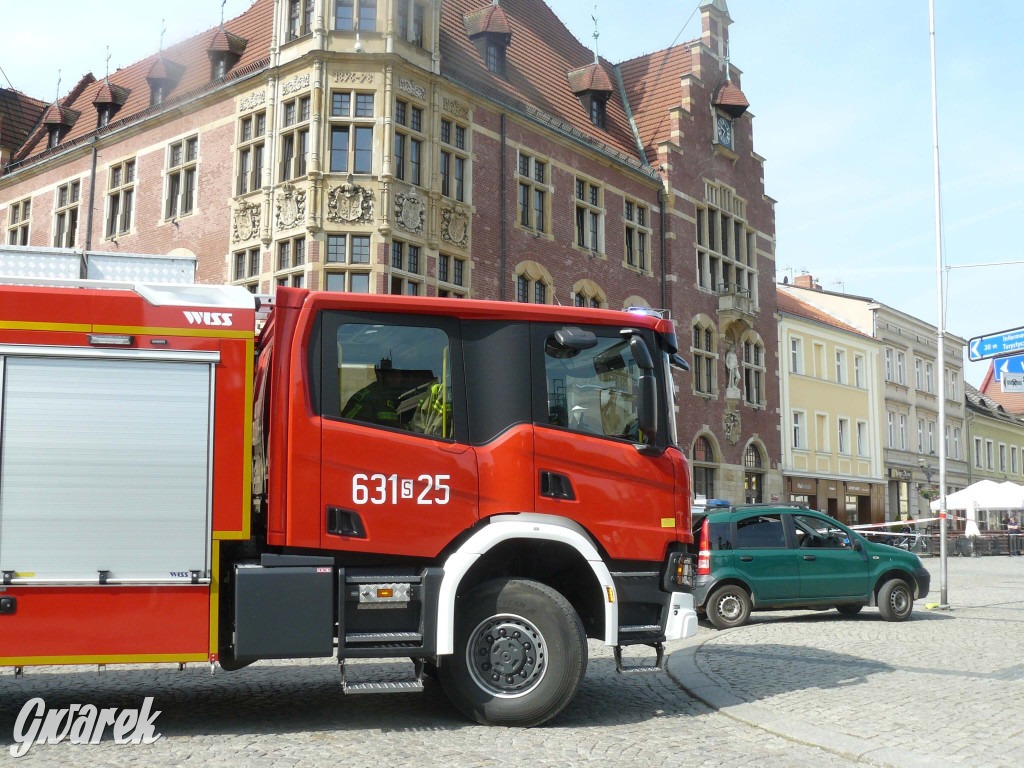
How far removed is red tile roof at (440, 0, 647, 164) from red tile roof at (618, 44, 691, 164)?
555 mm

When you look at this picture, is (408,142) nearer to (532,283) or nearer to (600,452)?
(532,283)

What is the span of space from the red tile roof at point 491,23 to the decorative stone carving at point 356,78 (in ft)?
22.0

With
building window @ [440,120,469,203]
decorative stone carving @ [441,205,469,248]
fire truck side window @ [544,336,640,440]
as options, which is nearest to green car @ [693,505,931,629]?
fire truck side window @ [544,336,640,440]

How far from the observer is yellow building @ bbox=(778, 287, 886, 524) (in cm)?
4262

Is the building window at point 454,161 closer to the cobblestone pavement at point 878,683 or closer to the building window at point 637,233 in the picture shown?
the building window at point 637,233

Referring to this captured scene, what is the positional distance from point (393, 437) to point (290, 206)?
18423 millimetres

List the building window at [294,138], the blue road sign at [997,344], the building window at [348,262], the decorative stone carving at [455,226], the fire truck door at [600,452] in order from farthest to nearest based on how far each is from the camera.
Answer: the decorative stone carving at [455,226], the building window at [294,138], the building window at [348,262], the blue road sign at [997,344], the fire truck door at [600,452]

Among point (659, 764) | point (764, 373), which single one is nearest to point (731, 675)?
point (659, 764)

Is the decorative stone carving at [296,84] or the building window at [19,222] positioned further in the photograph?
the building window at [19,222]

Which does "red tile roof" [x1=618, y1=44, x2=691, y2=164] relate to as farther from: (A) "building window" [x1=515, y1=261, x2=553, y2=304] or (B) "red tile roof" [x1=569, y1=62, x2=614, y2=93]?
(A) "building window" [x1=515, y1=261, x2=553, y2=304]

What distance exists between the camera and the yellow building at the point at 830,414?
140ft

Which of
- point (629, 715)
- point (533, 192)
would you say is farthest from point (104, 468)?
point (533, 192)

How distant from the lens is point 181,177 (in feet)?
93.9

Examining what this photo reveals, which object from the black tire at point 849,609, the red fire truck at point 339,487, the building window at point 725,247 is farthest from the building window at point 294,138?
the red fire truck at point 339,487
